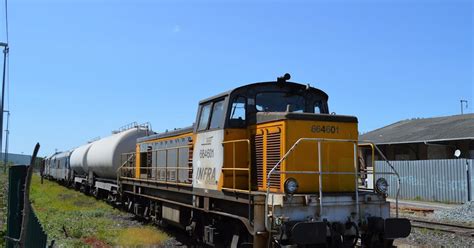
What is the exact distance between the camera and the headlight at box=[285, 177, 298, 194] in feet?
24.5

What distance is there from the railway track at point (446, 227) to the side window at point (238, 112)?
7.46 m

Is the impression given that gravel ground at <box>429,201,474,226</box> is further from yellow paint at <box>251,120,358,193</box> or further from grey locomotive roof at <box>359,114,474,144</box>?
yellow paint at <box>251,120,358,193</box>

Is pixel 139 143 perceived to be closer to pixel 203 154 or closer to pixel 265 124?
pixel 203 154

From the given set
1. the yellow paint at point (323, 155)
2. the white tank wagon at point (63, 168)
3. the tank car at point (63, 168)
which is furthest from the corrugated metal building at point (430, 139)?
the white tank wagon at point (63, 168)

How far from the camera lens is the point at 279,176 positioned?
8.29 m

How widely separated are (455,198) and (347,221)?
18.3 m

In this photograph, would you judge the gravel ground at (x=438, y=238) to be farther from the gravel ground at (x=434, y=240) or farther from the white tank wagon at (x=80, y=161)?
the white tank wagon at (x=80, y=161)

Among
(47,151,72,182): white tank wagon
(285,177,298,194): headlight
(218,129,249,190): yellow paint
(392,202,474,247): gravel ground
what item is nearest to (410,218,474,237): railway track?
(392,202,474,247): gravel ground

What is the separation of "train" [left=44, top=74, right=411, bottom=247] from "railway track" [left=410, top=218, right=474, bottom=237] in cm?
509

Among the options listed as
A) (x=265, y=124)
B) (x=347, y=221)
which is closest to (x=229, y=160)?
(x=265, y=124)

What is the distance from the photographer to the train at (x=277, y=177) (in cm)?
755

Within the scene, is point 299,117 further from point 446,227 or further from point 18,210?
point 446,227

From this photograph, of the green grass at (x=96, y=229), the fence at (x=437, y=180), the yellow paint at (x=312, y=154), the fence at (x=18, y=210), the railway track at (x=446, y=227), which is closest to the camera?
the fence at (x=18, y=210)

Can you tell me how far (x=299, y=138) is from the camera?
8.19 metres
